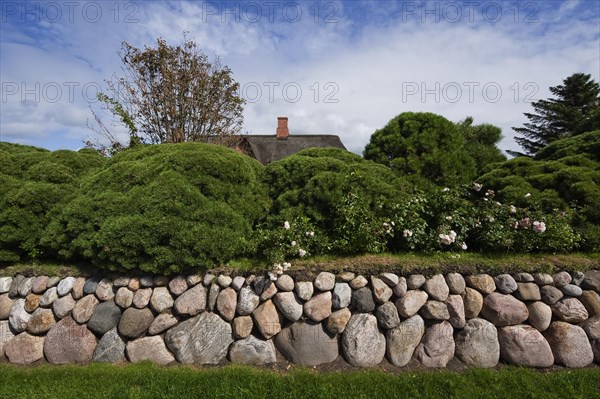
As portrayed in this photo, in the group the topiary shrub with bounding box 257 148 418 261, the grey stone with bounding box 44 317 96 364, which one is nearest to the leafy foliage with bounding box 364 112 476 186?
the topiary shrub with bounding box 257 148 418 261

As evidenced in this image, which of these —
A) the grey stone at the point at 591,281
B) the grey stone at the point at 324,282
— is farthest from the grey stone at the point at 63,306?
the grey stone at the point at 591,281

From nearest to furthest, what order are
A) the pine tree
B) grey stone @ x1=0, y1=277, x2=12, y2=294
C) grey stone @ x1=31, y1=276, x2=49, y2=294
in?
grey stone @ x1=31, y1=276, x2=49, y2=294, grey stone @ x1=0, y1=277, x2=12, y2=294, the pine tree

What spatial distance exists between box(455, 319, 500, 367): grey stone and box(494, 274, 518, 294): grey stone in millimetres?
354

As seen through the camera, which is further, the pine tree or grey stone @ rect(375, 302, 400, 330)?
the pine tree

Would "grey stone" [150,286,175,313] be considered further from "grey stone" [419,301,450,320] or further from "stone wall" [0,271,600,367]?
"grey stone" [419,301,450,320]

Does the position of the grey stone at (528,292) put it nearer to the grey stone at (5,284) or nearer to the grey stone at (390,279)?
the grey stone at (390,279)

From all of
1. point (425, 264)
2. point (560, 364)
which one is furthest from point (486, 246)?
point (560, 364)

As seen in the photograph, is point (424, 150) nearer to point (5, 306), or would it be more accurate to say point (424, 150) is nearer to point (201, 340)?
point (201, 340)

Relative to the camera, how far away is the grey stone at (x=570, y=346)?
2951 mm

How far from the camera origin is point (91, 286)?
10.3 feet

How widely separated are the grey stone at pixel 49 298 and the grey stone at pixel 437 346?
3587 millimetres

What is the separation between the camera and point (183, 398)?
242 cm

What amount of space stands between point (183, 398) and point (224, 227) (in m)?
1.48

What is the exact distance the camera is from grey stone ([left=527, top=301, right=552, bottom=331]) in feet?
9.98
